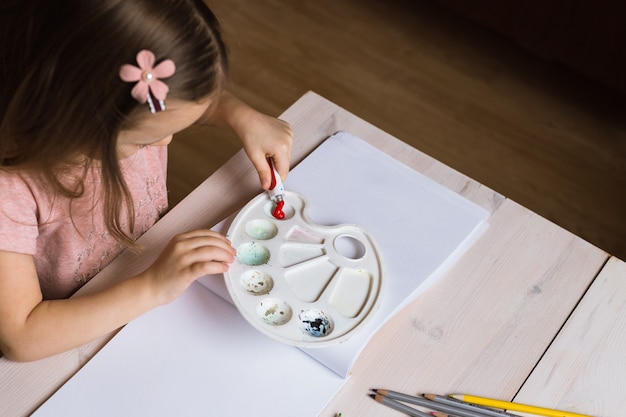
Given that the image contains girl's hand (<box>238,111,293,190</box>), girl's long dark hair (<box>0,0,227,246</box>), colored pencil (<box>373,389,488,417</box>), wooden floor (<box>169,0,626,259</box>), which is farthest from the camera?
wooden floor (<box>169,0,626,259</box>)

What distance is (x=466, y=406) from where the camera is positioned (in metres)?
0.65

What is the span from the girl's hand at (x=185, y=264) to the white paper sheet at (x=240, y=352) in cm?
3

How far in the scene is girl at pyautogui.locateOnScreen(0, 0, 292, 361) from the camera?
1.79ft

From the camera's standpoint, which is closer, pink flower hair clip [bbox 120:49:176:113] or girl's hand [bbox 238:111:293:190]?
pink flower hair clip [bbox 120:49:176:113]

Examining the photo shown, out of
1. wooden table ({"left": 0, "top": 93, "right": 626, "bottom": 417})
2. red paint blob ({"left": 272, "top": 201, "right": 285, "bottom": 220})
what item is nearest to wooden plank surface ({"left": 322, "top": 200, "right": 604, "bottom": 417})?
wooden table ({"left": 0, "top": 93, "right": 626, "bottom": 417})

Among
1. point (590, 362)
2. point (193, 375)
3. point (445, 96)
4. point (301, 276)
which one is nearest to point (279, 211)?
point (301, 276)

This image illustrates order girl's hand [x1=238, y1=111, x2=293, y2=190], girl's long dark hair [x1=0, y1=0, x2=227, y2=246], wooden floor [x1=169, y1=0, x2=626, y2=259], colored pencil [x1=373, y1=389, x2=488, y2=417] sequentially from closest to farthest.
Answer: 1. girl's long dark hair [x1=0, y1=0, x2=227, y2=246]
2. colored pencil [x1=373, y1=389, x2=488, y2=417]
3. girl's hand [x1=238, y1=111, x2=293, y2=190]
4. wooden floor [x1=169, y1=0, x2=626, y2=259]

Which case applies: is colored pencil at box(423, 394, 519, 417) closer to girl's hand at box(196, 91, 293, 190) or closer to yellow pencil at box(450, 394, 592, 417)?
yellow pencil at box(450, 394, 592, 417)

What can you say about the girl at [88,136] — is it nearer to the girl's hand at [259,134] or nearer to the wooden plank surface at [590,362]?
the girl's hand at [259,134]

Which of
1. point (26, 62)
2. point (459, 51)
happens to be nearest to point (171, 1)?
point (26, 62)

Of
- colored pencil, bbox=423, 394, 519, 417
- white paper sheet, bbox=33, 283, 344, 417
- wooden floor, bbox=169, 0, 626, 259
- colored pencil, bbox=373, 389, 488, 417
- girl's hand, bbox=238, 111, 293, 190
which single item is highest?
wooden floor, bbox=169, 0, 626, 259

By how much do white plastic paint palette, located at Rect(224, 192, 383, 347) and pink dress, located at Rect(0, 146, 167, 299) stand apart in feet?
0.55

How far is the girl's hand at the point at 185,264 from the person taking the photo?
2.15 feet

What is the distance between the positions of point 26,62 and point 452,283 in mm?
451
